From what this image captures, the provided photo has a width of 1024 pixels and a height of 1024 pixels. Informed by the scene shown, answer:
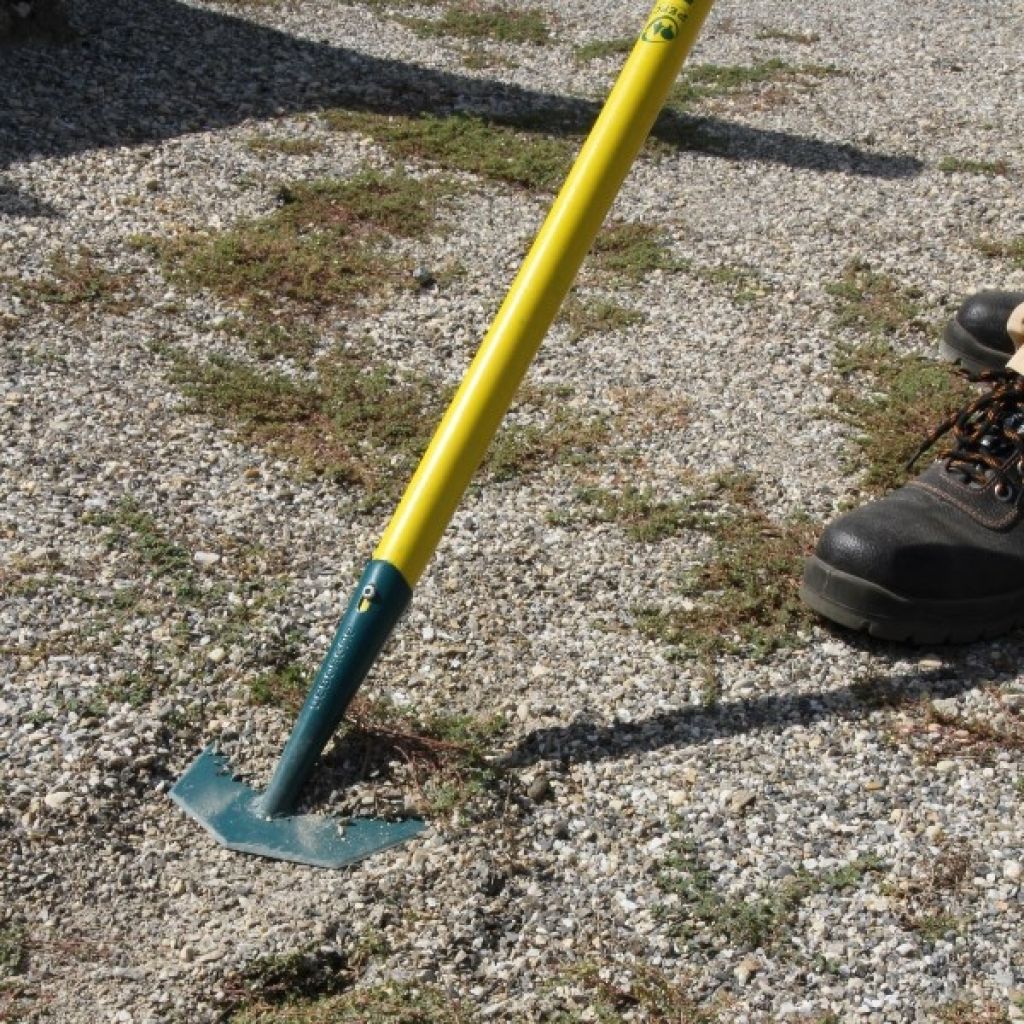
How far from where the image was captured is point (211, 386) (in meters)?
5.68

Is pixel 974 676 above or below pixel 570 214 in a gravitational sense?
below

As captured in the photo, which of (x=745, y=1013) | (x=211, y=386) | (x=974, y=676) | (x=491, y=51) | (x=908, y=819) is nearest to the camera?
(x=745, y=1013)

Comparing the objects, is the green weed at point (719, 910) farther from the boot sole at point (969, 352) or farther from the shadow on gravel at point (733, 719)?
the boot sole at point (969, 352)

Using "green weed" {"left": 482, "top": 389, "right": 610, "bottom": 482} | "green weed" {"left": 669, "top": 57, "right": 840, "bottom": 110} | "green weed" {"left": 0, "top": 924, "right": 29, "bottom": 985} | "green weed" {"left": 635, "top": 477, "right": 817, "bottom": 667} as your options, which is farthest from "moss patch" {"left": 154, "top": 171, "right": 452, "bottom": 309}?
"green weed" {"left": 0, "top": 924, "right": 29, "bottom": 985}

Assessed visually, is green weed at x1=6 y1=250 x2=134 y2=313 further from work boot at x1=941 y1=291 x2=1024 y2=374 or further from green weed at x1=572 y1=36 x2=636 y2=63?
green weed at x1=572 y1=36 x2=636 y2=63

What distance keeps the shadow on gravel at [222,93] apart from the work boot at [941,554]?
3849 millimetres

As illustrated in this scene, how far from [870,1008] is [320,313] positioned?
3.81 meters

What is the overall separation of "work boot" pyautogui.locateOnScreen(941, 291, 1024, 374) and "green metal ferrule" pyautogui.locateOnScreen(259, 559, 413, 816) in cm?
294

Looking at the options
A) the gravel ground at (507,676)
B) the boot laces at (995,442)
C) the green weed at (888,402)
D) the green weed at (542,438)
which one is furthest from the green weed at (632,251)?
the boot laces at (995,442)

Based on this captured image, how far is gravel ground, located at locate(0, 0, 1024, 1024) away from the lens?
11.2ft

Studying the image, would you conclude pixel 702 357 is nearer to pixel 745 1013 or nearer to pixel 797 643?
pixel 797 643

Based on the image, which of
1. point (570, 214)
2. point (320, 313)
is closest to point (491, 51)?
point (320, 313)

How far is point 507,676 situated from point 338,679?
0.66m

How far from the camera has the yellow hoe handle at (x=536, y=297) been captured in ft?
12.6
